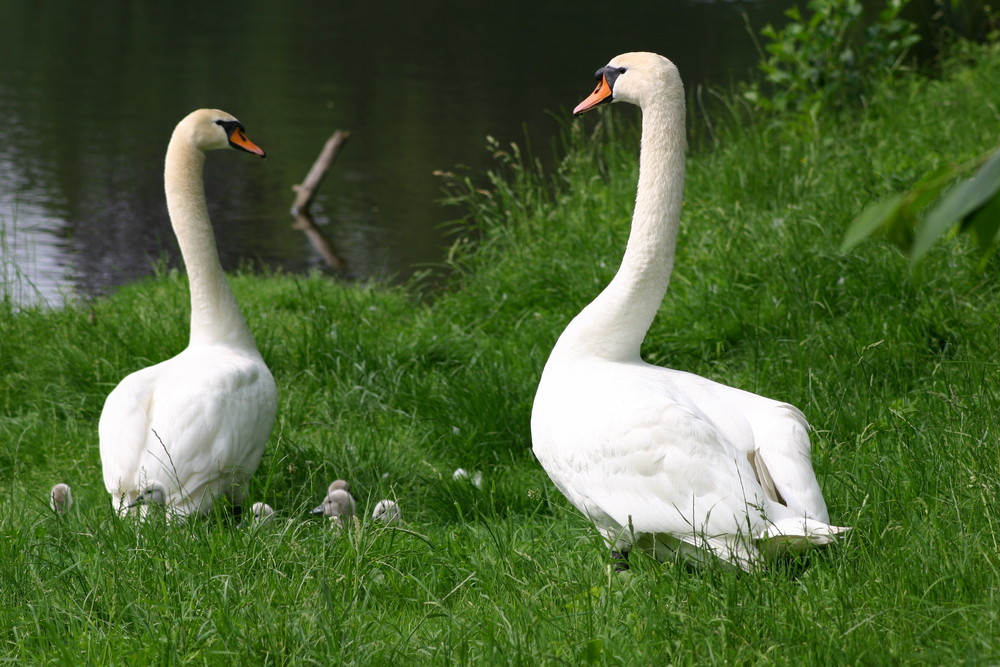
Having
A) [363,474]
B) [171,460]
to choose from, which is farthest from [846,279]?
[171,460]

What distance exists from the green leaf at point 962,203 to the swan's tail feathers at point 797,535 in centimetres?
188

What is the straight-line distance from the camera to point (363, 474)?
4602mm

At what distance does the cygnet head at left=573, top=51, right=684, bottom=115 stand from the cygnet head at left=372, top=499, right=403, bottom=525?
1553mm

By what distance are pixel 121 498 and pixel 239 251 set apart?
26.3 ft

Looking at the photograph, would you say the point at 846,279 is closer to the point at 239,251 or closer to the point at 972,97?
the point at 972,97

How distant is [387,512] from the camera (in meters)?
3.95

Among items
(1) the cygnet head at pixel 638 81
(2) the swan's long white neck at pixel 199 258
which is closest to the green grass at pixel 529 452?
(2) the swan's long white neck at pixel 199 258

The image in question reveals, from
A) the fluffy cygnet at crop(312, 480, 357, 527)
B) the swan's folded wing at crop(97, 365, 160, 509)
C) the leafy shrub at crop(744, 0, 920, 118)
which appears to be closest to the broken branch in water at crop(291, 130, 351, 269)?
the leafy shrub at crop(744, 0, 920, 118)

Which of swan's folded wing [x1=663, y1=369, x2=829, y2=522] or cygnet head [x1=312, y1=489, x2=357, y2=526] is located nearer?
swan's folded wing [x1=663, y1=369, x2=829, y2=522]

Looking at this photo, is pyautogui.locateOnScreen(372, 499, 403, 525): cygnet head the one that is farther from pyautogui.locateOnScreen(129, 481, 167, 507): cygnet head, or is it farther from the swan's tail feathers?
the swan's tail feathers

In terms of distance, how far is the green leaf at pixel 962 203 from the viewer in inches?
37.5

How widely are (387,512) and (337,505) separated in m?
0.26

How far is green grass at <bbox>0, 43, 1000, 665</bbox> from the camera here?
8.83 ft

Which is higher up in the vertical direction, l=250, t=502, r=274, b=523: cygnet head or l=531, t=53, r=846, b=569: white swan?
l=531, t=53, r=846, b=569: white swan
